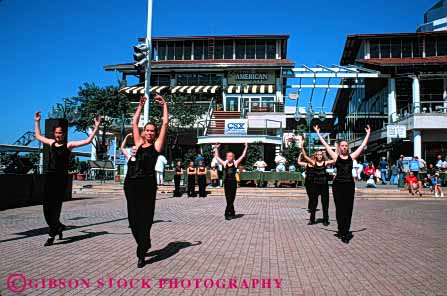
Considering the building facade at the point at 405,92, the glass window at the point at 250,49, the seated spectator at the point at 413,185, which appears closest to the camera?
the seated spectator at the point at 413,185

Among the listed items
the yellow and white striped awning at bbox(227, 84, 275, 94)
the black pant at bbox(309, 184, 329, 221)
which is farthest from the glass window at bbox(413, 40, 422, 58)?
the black pant at bbox(309, 184, 329, 221)

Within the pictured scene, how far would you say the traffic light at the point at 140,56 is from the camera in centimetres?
1417

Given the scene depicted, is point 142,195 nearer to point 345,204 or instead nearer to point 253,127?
point 345,204

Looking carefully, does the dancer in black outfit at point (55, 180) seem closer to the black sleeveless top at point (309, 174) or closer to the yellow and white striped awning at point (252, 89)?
the black sleeveless top at point (309, 174)

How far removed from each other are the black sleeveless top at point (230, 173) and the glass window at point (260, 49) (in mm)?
31113

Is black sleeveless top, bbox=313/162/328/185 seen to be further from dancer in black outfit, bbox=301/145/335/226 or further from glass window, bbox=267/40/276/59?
glass window, bbox=267/40/276/59

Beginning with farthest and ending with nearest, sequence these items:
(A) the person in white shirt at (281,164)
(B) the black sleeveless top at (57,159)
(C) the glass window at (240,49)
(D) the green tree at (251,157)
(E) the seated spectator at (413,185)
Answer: (C) the glass window at (240,49)
(D) the green tree at (251,157)
(A) the person in white shirt at (281,164)
(E) the seated spectator at (413,185)
(B) the black sleeveless top at (57,159)

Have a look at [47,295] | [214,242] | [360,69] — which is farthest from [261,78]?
[47,295]

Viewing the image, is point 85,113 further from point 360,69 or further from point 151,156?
point 151,156

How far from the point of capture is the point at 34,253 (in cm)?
614

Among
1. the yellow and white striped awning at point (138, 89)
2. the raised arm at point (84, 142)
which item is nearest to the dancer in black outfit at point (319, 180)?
the raised arm at point (84, 142)

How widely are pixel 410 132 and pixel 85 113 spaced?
86.1ft

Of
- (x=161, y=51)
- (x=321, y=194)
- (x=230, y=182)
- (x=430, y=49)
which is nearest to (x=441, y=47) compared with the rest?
(x=430, y=49)

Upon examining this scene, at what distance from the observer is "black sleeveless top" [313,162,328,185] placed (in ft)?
31.8
